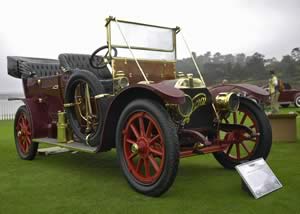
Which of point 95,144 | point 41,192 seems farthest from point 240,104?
point 41,192

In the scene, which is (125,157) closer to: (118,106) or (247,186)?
(118,106)

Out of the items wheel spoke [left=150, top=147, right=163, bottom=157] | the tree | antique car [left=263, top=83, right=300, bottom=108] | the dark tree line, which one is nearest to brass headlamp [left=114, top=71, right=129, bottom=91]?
wheel spoke [left=150, top=147, right=163, bottom=157]

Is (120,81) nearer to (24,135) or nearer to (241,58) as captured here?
(24,135)

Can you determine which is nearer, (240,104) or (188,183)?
(188,183)

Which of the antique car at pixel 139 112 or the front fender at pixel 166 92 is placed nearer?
the front fender at pixel 166 92

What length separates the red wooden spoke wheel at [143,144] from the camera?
3.14m

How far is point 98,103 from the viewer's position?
3.82m

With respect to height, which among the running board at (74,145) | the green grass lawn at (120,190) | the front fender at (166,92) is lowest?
the green grass lawn at (120,190)

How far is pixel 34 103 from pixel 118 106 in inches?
80.1

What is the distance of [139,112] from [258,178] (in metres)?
1.19

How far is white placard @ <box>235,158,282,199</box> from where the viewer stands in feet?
9.90

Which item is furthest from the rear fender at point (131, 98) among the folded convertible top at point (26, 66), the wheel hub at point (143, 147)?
the folded convertible top at point (26, 66)

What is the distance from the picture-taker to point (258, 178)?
124 inches

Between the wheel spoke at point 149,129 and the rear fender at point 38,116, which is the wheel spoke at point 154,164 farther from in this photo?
the rear fender at point 38,116
